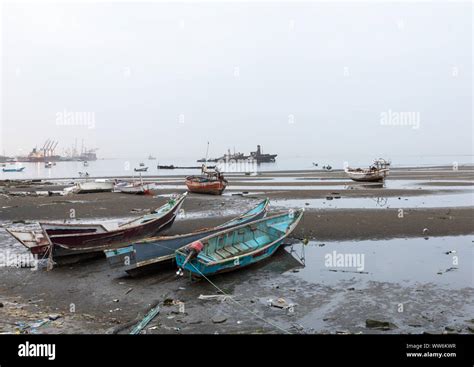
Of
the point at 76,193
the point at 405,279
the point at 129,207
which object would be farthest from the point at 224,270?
the point at 76,193

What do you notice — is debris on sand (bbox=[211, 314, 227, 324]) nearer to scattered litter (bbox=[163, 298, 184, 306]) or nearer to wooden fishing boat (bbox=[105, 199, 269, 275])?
scattered litter (bbox=[163, 298, 184, 306])

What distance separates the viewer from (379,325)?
26.0 ft

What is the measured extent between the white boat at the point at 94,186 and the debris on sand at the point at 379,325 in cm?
3491

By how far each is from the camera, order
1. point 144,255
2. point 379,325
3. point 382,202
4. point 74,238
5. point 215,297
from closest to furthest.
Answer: point 379,325, point 215,297, point 144,255, point 74,238, point 382,202

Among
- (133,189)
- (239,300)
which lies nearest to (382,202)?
(239,300)

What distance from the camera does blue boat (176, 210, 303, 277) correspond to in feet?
35.2

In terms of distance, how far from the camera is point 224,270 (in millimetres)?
11484

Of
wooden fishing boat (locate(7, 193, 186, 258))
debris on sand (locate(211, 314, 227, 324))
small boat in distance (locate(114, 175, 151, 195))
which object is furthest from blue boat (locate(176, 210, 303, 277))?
small boat in distance (locate(114, 175, 151, 195))

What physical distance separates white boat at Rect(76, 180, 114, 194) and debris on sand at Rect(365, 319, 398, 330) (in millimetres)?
34913

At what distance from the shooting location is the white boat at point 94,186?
3844 centimetres

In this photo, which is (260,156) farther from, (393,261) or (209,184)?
(393,261)

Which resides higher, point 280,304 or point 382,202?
point 382,202

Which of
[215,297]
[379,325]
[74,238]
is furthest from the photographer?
[74,238]

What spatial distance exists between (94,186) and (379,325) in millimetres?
35650
